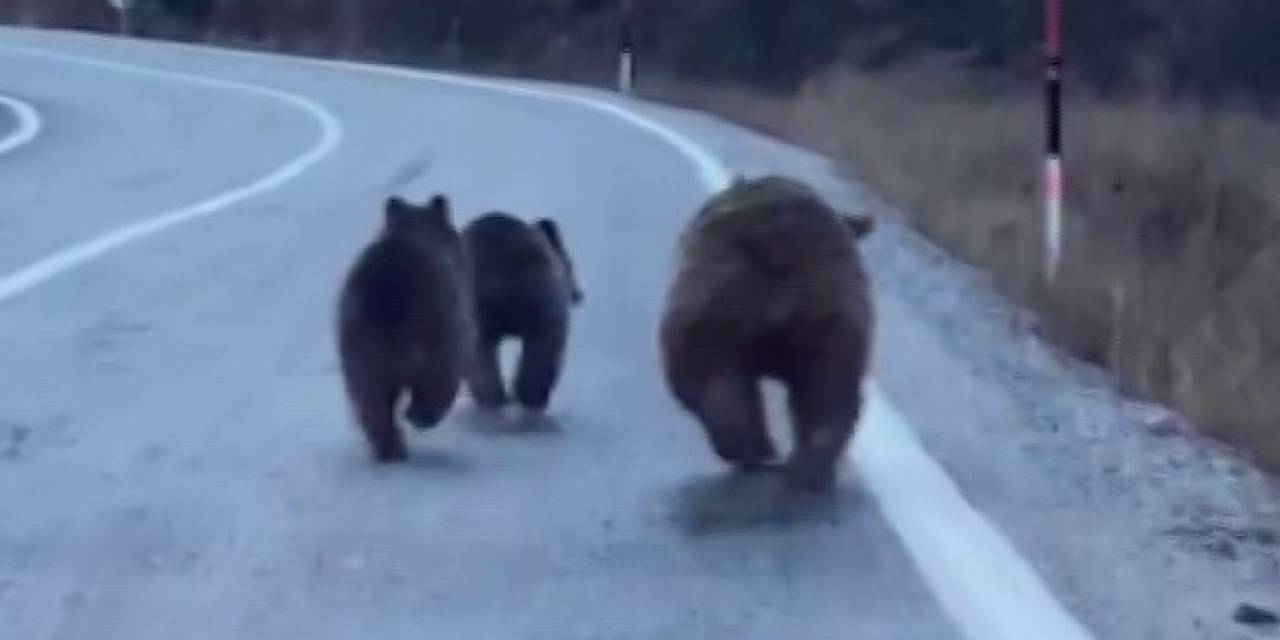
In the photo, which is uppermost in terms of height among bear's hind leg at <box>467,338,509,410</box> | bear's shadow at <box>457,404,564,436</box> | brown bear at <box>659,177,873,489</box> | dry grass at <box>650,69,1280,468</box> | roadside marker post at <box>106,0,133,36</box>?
brown bear at <box>659,177,873,489</box>

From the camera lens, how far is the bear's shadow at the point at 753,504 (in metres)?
8.05

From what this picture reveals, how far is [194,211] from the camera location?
18828mm

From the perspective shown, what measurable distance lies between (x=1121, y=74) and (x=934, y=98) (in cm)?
693

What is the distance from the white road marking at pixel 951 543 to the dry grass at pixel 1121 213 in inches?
44.9

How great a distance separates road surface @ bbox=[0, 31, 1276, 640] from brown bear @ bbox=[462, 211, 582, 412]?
202 mm

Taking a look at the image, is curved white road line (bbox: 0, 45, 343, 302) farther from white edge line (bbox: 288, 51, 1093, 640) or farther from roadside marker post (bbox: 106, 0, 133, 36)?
roadside marker post (bbox: 106, 0, 133, 36)

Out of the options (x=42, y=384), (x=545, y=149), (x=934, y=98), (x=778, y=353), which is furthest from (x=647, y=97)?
(x=778, y=353)

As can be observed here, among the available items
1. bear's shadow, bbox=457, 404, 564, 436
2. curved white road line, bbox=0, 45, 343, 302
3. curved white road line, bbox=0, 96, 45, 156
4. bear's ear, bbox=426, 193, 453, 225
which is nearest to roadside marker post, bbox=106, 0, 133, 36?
curved white road line, bbox=0, 45, 343, 302

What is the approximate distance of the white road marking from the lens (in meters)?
6.98

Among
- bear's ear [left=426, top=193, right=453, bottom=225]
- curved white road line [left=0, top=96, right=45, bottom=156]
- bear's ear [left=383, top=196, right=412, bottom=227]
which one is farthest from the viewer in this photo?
curved white road line [left=0, top=96, right=45, bottom=156]

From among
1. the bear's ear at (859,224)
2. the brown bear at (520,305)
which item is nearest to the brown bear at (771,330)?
the bear's ear at (859,224)

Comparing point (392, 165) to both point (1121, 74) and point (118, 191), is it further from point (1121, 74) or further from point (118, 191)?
point (1121, 74)

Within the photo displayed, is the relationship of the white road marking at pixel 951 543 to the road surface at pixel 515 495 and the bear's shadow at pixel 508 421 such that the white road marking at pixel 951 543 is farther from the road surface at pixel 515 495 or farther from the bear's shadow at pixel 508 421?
the bear's shadow at pixel 508 421

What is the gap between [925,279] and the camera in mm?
14281
